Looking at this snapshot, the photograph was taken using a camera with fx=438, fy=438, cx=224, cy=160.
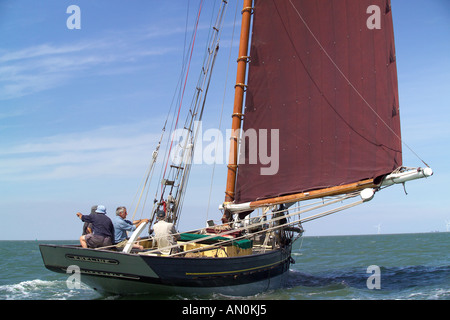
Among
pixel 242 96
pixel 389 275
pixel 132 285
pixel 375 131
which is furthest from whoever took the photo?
pixel 389 275

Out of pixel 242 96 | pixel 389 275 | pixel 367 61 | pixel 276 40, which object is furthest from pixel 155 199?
pixel 389 275

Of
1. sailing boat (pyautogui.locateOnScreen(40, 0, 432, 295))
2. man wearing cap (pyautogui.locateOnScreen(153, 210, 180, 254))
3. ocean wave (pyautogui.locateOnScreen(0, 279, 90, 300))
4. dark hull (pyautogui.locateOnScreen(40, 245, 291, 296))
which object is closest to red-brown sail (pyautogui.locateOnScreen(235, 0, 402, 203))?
sailing boat (pyautogui.locateOnScreen(40, 0, 432, 295))

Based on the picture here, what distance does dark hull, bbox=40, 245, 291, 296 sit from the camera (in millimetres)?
9375

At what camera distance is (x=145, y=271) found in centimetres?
949

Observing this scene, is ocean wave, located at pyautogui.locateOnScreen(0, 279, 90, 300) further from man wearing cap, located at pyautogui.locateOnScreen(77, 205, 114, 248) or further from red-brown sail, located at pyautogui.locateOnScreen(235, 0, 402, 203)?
red-brown sail, located at pyautogui.locateOnScreen(235, 0, 402, 203)

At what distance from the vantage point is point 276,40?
14.5 meters

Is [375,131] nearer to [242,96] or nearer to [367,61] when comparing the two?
[367,61]

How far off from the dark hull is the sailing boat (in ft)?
2.37

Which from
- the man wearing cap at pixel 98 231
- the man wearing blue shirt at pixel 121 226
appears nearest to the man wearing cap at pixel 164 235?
the man wearing blue shirt at pixel 121 226

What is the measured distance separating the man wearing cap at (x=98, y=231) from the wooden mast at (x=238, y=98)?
17.7ft

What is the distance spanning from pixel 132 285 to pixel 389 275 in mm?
12685

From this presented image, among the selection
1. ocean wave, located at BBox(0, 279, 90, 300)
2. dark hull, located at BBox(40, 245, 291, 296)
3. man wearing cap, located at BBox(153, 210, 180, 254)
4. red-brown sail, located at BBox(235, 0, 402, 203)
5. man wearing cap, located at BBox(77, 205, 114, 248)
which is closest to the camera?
dark hull, located at BBox(40, 245, 291, 296)

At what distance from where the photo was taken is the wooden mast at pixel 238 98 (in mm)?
14758
